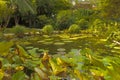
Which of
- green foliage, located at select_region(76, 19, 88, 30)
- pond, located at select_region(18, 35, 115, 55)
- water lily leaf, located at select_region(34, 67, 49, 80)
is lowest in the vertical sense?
pond, located at select_region(18, 35, 115, 55)

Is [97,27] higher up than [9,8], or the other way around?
[9,8]

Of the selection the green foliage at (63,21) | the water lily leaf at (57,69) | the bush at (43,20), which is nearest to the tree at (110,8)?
the green foliage at (63,21)

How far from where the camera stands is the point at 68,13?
22125mm

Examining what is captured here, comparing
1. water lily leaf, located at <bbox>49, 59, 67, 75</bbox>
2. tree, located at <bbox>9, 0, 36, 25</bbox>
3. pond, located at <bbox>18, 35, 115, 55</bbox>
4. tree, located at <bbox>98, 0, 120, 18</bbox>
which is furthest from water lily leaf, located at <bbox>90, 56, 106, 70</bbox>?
tree, located at <bbox>98, 0, 120, 18</bbox>

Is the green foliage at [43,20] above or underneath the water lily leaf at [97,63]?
underneath

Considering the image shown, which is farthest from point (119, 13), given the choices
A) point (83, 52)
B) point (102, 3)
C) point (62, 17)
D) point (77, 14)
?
point (83, 52)

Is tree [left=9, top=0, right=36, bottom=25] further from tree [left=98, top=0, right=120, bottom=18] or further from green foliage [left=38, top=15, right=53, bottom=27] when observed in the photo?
tree [left=98, top=0, right=120, bottom=18]

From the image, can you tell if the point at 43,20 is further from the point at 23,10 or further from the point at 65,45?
the point at 65,45

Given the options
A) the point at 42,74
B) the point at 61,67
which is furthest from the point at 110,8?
the point at 42,74

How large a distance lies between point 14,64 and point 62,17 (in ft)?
65.8

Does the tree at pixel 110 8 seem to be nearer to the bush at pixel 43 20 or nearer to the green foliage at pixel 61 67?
the bush at pixel 43 20

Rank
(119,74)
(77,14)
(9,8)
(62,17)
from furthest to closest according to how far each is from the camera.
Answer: (77,14) < (62,17) < (9,8) < (119,74)

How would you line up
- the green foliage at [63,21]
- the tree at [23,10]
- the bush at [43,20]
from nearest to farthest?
1. the tree at [23,10]
2. the green foliage at [63,21]
3. the bush at [43,20]

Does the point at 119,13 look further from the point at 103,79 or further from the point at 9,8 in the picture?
the point at 103,79
